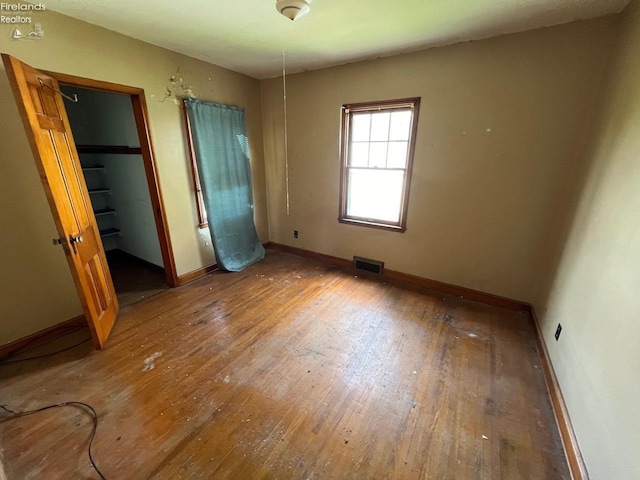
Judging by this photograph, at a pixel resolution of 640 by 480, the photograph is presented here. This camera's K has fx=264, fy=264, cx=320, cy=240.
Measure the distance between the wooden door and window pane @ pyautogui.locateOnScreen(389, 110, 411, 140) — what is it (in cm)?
295

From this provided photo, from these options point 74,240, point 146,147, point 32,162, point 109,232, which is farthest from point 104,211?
point 74,240

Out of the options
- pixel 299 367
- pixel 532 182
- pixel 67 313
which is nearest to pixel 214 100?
pixel 67 313

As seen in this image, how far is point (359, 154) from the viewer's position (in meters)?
3.22

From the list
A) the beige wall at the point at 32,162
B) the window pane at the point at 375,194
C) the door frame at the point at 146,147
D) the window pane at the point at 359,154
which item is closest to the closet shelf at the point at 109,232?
the door frame at the point at 146,147

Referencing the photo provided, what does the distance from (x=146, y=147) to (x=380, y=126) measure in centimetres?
249

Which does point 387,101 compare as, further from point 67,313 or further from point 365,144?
point 67,313

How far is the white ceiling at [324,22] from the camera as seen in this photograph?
1.82 meters

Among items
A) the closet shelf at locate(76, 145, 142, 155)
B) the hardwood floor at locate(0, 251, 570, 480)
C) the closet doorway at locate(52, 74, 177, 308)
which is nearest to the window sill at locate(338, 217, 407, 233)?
the hardwood floor at locate(0, 251, 570, 480)

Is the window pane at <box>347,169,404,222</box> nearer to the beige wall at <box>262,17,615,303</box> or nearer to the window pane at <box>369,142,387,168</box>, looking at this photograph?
the window pane at <box>369,142,387,168</box>

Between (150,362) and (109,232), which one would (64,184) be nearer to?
(150,362)

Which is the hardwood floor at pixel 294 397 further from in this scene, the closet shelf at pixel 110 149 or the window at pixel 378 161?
Answer: the closet shelf at pixel 110 149

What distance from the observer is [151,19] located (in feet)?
6.72

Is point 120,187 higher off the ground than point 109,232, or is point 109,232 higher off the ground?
point 120,187

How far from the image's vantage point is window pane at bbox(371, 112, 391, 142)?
9.81ft
